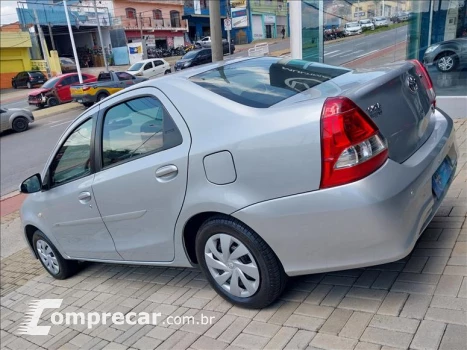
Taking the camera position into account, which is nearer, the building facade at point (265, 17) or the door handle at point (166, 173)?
the door handle at point (166, 173)

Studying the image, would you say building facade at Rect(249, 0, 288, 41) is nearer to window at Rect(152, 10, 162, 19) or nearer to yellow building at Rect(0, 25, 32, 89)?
window at Rect(152, 10, 162, 19)

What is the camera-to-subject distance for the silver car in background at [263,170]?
2.20m

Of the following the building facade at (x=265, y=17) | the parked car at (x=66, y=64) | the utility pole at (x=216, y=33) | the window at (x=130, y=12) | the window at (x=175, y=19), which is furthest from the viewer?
the parked car at (x=66, y=64)

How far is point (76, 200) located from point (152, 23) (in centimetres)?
2802

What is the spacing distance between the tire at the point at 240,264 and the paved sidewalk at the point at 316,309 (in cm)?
14

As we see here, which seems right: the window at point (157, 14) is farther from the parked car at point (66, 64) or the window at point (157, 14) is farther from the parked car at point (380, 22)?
the parked car at point (380, 22)

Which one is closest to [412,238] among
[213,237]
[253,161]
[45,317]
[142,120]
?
[253,161]

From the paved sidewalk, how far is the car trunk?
2.80 ft

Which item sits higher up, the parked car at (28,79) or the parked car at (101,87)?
the parked car at (101,87)

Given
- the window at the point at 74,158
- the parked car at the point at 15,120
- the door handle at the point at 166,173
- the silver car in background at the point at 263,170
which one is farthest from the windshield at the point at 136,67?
the door handle at the point at 166,173

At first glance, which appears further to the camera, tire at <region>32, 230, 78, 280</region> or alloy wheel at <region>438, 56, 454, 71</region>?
alloy wheel at <region>438, 56, 454, 71</region>

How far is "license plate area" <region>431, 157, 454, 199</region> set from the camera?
8.47 feet

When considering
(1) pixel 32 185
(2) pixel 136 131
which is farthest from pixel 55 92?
(2) pixel 136 131

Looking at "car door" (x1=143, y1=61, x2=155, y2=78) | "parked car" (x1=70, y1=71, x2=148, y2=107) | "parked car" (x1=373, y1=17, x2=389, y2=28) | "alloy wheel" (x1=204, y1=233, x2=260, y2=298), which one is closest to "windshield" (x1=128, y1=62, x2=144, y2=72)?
"car door" (x1=143, y1=61, x2=155, y2=78)
